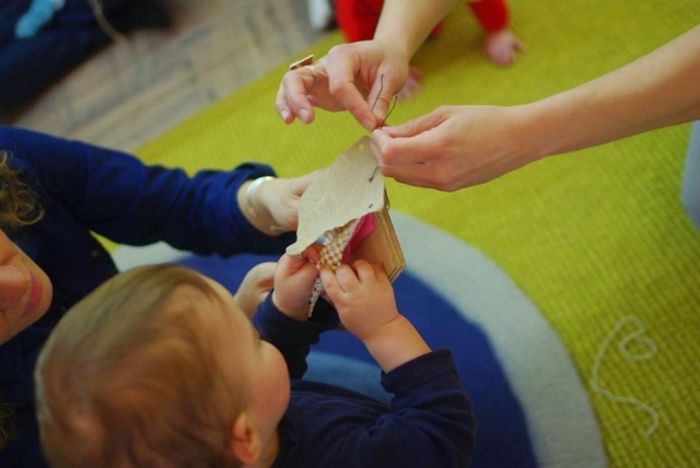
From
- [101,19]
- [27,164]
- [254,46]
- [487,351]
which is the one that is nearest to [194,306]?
[27,164]

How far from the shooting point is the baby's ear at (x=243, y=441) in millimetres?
→ 591

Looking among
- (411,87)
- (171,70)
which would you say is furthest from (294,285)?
(171,70)

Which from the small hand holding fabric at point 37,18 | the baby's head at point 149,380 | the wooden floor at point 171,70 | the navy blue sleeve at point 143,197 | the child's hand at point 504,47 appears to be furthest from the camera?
the small hand holding fabric at point 37,18

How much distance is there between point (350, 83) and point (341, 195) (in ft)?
Result: 0.41

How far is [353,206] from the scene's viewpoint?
68cm

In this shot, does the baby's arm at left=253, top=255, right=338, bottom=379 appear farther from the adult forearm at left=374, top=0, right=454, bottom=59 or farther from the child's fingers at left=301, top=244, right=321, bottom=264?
the adult forearm at left=374, top=0, right=454, bottom=59

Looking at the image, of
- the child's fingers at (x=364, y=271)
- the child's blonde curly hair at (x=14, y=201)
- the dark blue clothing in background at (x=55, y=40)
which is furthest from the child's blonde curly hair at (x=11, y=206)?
the dark blue clothing in background at (x=55, y=40)

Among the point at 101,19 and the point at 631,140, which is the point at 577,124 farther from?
the point at 101,19

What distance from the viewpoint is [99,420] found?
551mm

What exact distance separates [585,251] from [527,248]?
92 millimetres

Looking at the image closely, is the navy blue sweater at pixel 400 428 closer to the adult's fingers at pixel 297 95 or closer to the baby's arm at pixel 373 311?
the baby's arm at pixel 373 311

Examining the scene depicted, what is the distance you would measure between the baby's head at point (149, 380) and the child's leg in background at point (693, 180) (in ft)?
2.44

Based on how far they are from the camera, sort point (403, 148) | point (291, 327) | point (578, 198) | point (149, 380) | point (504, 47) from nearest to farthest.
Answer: point (149, 380), point (403, 148), point (291, 327), point (578, 198), point (504, 47)

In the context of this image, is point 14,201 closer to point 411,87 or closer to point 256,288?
point 256,288
